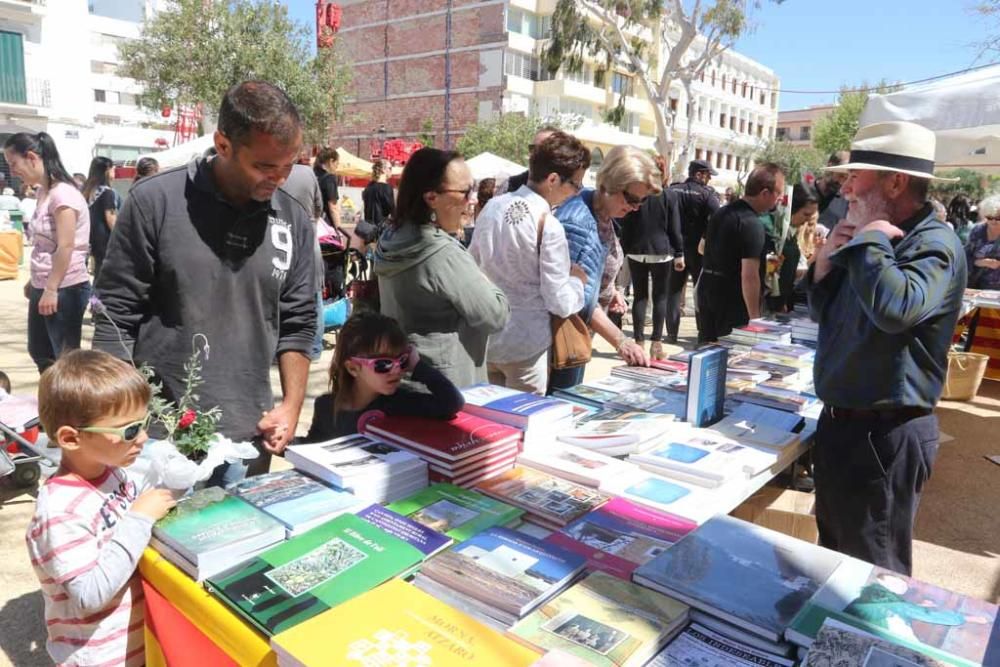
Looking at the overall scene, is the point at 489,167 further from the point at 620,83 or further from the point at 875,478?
the point at 620,83

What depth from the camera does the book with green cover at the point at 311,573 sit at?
1159 mm

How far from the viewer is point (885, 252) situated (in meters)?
1.72

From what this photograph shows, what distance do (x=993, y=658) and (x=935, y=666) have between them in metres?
0.13

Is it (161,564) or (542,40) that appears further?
(542,40)

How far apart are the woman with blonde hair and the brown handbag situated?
4.3 inches

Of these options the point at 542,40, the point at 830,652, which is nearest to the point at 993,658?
the point at 830,652

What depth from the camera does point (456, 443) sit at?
1.79 m

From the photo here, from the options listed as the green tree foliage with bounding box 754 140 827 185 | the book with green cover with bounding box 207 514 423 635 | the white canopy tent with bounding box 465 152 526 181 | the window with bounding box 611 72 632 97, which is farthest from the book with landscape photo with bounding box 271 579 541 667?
the green tree foliage with bounding box 754 140 827 185

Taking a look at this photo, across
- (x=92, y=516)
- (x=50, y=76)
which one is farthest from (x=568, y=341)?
(x=50, y=76)

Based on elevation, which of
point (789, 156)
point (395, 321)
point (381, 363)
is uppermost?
point (789, 156)

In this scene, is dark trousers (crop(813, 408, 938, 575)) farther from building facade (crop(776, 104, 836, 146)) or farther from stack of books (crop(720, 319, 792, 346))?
building facade (crop(776, 104, 836, 146))

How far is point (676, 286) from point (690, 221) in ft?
2.22

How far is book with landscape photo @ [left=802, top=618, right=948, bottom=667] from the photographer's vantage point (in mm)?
1030

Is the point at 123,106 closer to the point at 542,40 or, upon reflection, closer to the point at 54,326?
the point at 542,40
